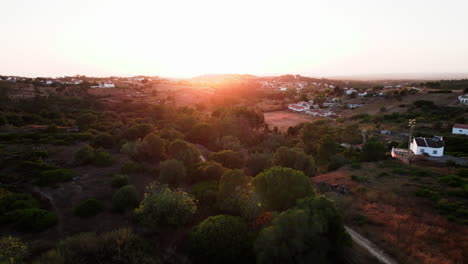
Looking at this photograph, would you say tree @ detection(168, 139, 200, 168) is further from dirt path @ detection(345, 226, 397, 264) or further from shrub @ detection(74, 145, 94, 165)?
dirt path @ detection(345, 226, 397, 264)

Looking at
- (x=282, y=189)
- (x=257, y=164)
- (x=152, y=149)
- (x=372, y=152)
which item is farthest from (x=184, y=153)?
(x=372, y=152)

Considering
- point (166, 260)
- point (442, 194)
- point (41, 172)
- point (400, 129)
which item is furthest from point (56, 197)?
point (400, 129)

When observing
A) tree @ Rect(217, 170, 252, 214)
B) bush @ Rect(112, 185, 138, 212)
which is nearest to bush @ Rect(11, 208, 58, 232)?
bush @ Rect(112, 185, 138, 212)

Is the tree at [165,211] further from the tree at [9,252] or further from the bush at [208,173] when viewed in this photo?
the bush at [208,173]

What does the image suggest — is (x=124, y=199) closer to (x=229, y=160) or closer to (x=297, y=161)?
(x=229, y=160)

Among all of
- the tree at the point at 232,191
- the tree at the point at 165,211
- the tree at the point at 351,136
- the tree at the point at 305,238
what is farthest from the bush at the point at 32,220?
the tree at the point at 351,136

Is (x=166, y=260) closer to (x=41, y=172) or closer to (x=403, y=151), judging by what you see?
(x=41, y=172)
